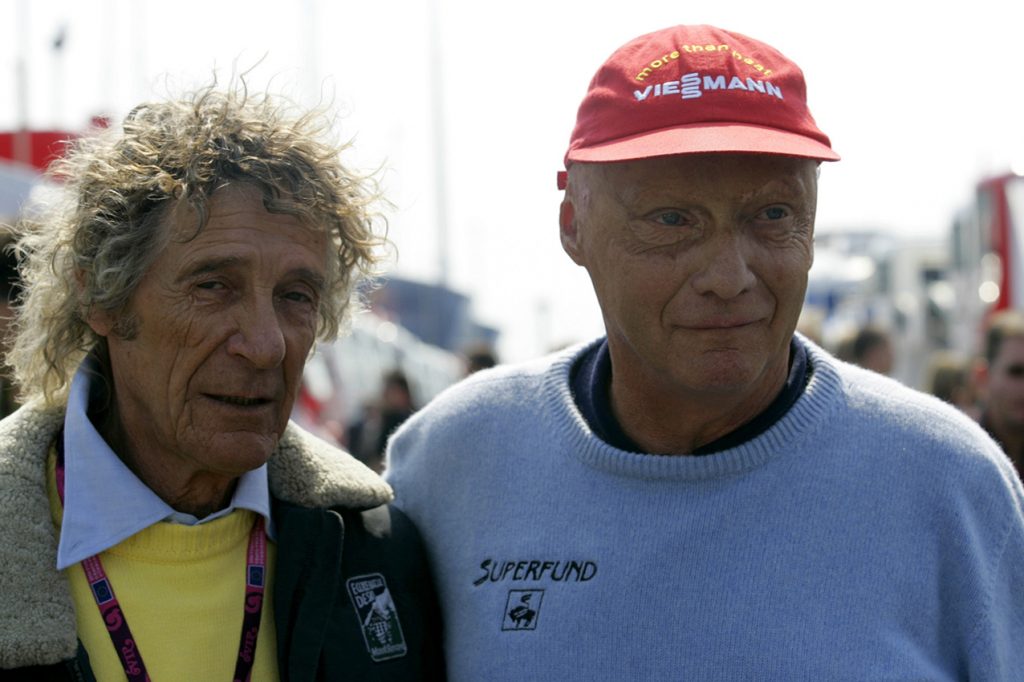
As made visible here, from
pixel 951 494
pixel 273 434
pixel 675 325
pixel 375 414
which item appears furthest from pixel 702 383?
pixel 375 414

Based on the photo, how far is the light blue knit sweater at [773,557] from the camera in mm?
2447

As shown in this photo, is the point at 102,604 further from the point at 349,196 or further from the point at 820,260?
the point at 820,260

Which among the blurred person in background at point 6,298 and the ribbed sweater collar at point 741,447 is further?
the blurred person in background at point 6,298

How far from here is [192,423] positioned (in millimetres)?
2701

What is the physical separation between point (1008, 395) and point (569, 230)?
328 centimetres

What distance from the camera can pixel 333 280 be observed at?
2996 mm

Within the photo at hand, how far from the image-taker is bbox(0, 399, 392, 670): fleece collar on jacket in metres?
2.42

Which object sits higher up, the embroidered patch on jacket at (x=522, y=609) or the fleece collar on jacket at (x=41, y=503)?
the fleece collar on jacket at (x=41, y=503)

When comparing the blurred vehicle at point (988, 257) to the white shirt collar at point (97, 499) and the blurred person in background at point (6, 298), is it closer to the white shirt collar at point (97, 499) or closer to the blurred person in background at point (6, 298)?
the blurred person in background at point (6, 298)

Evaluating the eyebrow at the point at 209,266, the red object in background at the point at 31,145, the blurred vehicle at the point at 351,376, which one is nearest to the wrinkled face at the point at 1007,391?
the eyebrow at the point at 209,266

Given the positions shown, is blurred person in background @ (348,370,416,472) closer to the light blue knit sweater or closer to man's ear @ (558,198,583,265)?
man's ear @ (558,198,583,265)

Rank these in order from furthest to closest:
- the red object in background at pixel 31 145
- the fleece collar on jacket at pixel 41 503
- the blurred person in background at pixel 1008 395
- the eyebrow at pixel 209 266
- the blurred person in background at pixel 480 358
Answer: the red object in background at pixel 31 145 → the blurred person in background at pixel 480 358 → the blurred person in background at pixel 1008 395 → the eyebrow at pixel 209 266 → the fleece collar on jacket at pixel 41 503

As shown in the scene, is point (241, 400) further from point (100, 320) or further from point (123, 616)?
point (123, 616)

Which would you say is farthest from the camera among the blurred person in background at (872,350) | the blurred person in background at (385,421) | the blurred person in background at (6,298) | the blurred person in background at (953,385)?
the blurred person in background at (385,421)
